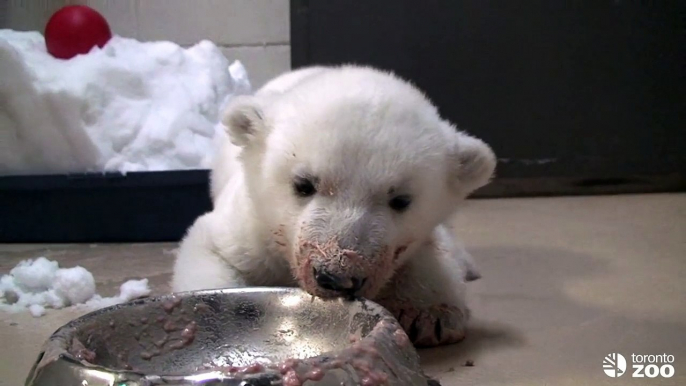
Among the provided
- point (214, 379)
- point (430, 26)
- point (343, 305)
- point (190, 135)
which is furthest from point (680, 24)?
point (214, 379)

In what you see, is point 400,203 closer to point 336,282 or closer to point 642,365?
point 336,282

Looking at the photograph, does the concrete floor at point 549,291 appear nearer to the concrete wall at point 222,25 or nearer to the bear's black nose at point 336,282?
the bear's black nose at point 336,282

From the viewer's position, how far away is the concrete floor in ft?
5.06

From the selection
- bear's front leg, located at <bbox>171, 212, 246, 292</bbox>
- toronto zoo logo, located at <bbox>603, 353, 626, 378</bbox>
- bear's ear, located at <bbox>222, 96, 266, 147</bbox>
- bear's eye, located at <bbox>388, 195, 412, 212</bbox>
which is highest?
bear's ear, located at <bbox>222, 96, 266, 147</bbox>

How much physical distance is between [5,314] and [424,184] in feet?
3.65

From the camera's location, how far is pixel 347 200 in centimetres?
146

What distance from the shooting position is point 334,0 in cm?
390

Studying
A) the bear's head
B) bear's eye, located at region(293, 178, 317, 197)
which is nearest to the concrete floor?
the bear's head

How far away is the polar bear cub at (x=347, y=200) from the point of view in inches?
56.2

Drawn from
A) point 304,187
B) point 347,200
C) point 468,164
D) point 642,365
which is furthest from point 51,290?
point 642,365

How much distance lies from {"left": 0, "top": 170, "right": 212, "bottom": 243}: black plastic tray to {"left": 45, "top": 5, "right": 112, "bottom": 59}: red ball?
0.66 m

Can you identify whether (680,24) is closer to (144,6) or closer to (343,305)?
(144,6)

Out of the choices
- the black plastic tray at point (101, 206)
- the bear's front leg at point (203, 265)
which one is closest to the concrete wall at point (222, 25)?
the black plastic tray at point (101, 206)

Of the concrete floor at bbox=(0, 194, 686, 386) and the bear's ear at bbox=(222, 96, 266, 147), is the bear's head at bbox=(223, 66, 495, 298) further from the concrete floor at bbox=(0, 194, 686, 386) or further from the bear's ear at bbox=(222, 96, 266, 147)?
the concrete floor at bbox=(0, 194, 686, 386)
